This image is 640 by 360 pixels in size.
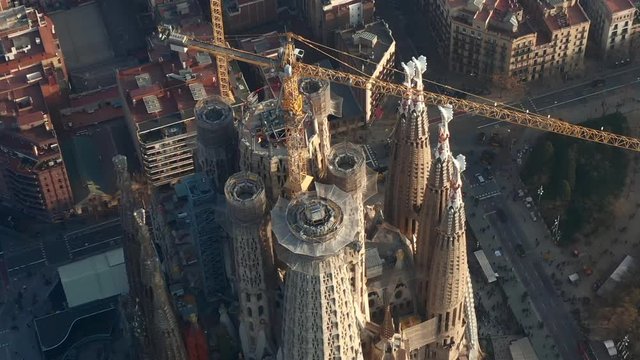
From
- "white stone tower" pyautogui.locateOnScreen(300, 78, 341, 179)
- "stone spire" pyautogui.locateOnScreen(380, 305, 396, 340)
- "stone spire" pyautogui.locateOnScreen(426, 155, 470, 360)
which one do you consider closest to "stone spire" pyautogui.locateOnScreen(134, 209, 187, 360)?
"white stone tower" pyautogui.locateOnScreen(300, 78, 341, 179)

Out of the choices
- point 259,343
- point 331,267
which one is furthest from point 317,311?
point 259,343

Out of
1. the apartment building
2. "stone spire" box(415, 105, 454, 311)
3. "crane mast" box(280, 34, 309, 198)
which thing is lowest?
the apartment building

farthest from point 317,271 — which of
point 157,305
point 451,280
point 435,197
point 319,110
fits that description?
point 157,305

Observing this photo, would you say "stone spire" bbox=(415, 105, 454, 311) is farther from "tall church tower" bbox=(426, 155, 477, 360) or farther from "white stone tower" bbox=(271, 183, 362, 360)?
"white stone tower" bbox=(271, 183, 362, 360)

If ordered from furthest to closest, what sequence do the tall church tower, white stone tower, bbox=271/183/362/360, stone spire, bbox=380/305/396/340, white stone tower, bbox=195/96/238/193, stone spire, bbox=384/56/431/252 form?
1. white stone tower, bbox=195/96/238/193
2. stone spire, bbox=384/56/431/252
3. stone spire, bbox=380/305/396/340
4. the tall church tower
5. white stone tower, bbox=271/183/362/360

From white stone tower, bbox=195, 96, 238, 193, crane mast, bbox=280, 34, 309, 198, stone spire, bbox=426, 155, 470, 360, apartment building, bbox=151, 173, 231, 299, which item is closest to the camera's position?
crane mast, bbox=280, 34, 309, 198

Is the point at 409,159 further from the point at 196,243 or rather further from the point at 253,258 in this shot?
the point at 196,243

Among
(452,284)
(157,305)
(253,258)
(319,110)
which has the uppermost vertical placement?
(319,110)
